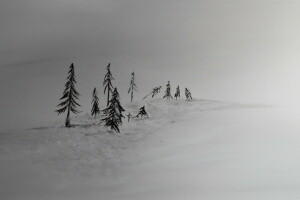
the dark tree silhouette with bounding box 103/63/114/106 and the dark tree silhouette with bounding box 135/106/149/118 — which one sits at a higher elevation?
the dark tree silhouette with bounding box 103/63/114/106

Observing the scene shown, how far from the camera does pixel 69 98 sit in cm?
336

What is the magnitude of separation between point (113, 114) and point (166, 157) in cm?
56

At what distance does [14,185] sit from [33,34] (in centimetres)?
126

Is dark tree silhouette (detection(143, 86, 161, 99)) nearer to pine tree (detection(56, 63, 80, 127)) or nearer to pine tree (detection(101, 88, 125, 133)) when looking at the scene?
pine tree (detection(101, 88, 125, 133))

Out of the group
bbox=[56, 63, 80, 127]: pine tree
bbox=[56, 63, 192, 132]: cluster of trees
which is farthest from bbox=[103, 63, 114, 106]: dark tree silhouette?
bbox=[56, 63, 80, 127]: pine tree

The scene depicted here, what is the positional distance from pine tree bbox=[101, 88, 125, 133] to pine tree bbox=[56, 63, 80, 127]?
244mm

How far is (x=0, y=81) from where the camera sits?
3.40 metres

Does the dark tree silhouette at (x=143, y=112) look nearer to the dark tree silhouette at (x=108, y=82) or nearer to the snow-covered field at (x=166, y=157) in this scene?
the snow-covered field at (x=166, y=157)

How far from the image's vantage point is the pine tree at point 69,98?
333cm

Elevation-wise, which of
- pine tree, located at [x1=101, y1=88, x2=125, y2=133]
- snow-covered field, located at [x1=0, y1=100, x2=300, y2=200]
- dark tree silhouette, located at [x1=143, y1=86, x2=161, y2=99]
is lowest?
snow-covered field, located at [x1=0, y1=100, x2=300, y2=200]

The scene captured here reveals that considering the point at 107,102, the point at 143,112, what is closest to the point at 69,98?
the point at 107,102

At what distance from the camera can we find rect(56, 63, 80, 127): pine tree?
10.9ft

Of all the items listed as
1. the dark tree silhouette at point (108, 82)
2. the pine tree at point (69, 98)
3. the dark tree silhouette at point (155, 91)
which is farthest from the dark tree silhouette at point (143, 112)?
the pine tree at point (69, 98)

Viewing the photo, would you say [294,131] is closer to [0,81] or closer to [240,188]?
[240,188]
